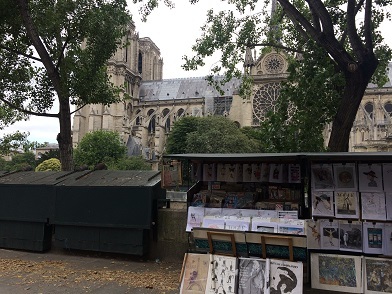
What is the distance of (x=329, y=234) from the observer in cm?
553

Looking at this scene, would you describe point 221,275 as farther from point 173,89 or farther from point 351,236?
point 173,89

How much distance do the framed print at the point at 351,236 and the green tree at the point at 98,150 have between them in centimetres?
4774

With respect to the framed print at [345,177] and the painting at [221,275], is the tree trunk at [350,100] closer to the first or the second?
the framed print at [345,177]

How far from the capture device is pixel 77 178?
8.56 m

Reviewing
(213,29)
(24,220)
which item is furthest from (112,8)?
(24,220)

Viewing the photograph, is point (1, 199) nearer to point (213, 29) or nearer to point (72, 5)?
point (72, 5)

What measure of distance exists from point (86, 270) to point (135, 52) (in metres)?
77.3

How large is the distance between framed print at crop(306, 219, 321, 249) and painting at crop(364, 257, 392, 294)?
83 centimetres

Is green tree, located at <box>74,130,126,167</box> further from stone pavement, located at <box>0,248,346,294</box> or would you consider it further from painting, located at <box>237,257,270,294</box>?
painting, located at <box>237,257,270,294</box>

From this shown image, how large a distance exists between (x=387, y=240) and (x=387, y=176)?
0.91m

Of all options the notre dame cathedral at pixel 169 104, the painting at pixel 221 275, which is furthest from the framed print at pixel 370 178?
the notre dame cathedral at pixel 169 104

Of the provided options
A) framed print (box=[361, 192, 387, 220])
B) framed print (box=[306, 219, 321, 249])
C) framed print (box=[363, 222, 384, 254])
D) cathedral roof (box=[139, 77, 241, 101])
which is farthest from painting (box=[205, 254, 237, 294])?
cathedral roof (box=[139, 77, 241, 101])

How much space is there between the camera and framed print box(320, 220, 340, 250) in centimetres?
546

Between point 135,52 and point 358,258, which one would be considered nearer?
point 358,258
